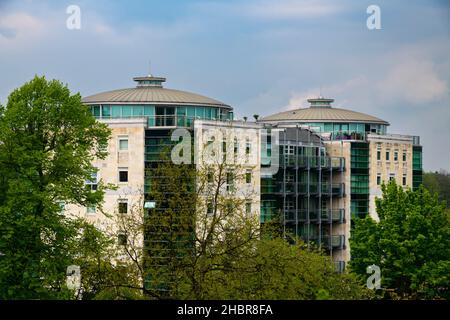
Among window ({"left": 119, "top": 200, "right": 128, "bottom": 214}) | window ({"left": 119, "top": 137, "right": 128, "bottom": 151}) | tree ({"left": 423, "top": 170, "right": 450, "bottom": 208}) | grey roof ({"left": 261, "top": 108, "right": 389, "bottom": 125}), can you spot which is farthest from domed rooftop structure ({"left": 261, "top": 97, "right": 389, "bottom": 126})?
tree ({"left": 423, "top": 170, "right": 450, "bottom": 208})

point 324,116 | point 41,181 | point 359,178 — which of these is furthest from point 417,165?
point 41,181

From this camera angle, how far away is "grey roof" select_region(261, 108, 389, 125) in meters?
116

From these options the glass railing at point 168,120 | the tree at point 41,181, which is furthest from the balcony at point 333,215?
the tree at point 41,181

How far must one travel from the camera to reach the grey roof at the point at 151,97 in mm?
93438

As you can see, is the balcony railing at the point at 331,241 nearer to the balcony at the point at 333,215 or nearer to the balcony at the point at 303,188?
the balcony at the point at 333,215

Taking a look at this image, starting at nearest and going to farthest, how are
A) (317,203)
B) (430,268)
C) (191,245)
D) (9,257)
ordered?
1. (191,245)
2. (9,257)
3. (430,268)
4. (317,203)

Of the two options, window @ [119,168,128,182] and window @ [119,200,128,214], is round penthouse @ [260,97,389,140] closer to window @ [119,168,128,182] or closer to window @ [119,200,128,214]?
window @ [119,168,128,182]

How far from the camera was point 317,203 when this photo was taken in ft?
350

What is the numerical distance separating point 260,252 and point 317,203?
60812 millimetres

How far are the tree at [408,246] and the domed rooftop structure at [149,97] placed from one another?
19.6m

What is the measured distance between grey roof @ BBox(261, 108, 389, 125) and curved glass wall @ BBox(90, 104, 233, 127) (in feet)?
75.3
